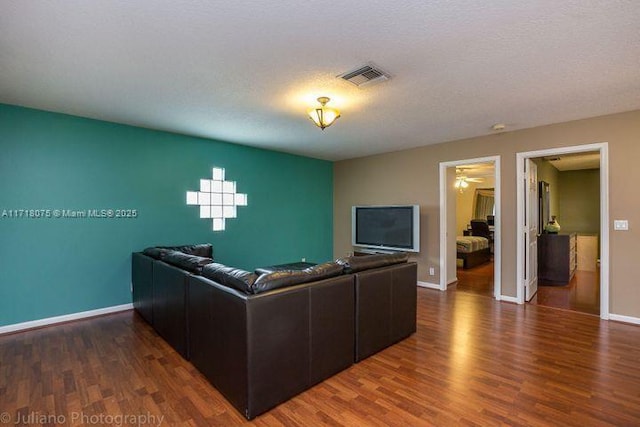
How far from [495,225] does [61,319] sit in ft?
18.9

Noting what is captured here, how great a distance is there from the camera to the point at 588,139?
3730 mm

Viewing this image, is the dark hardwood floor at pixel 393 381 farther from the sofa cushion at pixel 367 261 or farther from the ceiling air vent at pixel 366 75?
the ceiling air vent at pixel 366 75

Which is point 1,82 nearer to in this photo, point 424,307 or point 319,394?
point 319,394

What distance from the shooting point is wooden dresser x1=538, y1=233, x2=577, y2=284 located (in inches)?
215

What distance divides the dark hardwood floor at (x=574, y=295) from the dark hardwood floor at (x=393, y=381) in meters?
0.66

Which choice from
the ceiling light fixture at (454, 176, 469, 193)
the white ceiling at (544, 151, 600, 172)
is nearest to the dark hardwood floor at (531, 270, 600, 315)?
the white ceiling at (544, 151, 600, 172)

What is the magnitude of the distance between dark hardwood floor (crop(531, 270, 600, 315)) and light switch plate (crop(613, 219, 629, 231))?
1.07 meters

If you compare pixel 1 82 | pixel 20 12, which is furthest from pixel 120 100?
pixel 20 12

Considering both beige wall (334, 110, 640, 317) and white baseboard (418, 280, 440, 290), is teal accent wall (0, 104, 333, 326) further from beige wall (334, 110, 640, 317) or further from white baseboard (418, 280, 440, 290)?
white baseboard (418, 280, 440, 290)

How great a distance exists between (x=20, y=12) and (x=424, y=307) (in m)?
4.63

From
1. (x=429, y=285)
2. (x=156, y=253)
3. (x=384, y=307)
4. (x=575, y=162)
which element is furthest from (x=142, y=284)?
(x=575, y=162)

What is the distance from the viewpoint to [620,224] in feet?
11.7

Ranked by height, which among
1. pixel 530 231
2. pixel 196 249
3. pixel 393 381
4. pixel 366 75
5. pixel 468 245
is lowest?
pixel 393 381

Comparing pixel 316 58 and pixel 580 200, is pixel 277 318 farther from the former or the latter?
pixel 580 200
